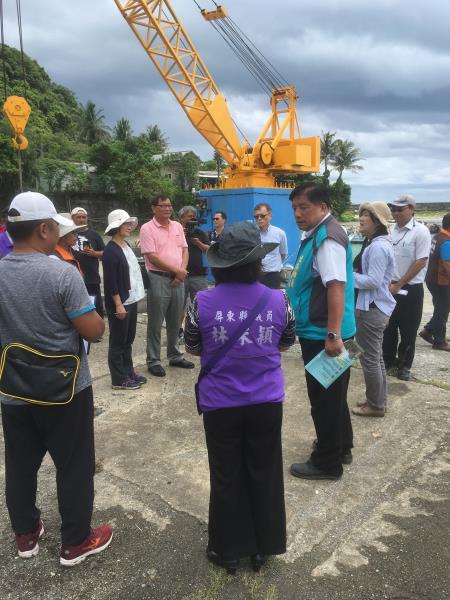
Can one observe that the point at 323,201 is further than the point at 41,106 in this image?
No

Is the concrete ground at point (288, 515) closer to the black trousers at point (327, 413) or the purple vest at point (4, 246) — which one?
the black trousers at point (327, 413)

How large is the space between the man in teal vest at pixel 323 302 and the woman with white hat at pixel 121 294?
1.85 metres

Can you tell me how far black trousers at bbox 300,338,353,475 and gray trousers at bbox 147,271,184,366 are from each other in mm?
2269

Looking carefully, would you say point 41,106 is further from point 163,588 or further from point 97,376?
point 163,588

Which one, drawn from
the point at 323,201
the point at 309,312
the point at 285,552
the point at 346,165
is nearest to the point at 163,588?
the point at 285,552

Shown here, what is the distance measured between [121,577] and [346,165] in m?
60.3

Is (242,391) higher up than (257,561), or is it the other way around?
(242,391)

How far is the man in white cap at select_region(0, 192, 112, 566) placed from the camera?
6.19ft

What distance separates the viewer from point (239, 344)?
1948mm

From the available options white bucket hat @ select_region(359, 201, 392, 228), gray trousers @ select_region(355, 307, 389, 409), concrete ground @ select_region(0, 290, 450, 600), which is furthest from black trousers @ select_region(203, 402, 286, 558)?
white bucket hat @ select_region(359, 201, 392, 228)

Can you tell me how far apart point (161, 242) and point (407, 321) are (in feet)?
8.79

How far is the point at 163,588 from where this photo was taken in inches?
80.7

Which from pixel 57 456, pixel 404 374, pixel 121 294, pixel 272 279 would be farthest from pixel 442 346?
pixel 57 456

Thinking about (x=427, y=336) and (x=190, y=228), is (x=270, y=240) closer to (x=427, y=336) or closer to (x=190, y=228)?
(x=190, y=228)
